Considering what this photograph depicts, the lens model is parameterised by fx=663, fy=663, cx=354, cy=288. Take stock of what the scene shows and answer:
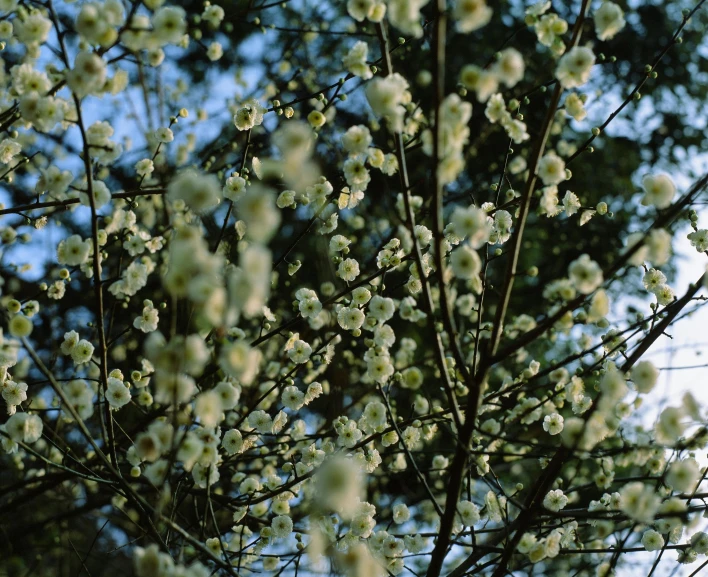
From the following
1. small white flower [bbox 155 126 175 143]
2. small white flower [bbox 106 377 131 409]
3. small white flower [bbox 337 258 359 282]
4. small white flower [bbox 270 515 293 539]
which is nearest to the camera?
small white flower [bbox 106 377 131 409]

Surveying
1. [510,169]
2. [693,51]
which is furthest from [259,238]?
[693,51]

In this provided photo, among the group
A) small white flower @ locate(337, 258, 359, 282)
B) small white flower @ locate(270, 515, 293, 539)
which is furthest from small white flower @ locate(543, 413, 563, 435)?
small white flower @ locate(270, 515, 293, 539)

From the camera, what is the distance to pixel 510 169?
499 centimetres

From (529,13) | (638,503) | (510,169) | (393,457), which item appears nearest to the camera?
(638,503)

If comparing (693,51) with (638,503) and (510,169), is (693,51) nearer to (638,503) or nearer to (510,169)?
(510,169)

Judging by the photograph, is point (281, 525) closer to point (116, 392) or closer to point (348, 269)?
point (116, 392)

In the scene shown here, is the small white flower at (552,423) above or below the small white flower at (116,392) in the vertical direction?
above

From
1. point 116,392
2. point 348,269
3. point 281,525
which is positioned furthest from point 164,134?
point 281,525

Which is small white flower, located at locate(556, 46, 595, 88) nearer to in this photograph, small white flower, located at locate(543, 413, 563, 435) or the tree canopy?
the tree canopy

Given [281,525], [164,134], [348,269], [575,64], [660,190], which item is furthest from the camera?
[164,134]

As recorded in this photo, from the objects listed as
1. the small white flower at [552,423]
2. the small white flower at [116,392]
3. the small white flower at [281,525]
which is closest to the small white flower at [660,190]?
the small white flower at [552,423]

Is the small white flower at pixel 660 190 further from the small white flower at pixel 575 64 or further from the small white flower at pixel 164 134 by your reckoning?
the small white flower at pixel 164 134

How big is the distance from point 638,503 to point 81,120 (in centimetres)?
201

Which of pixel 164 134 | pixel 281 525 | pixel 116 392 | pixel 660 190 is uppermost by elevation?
pixel 164 134
